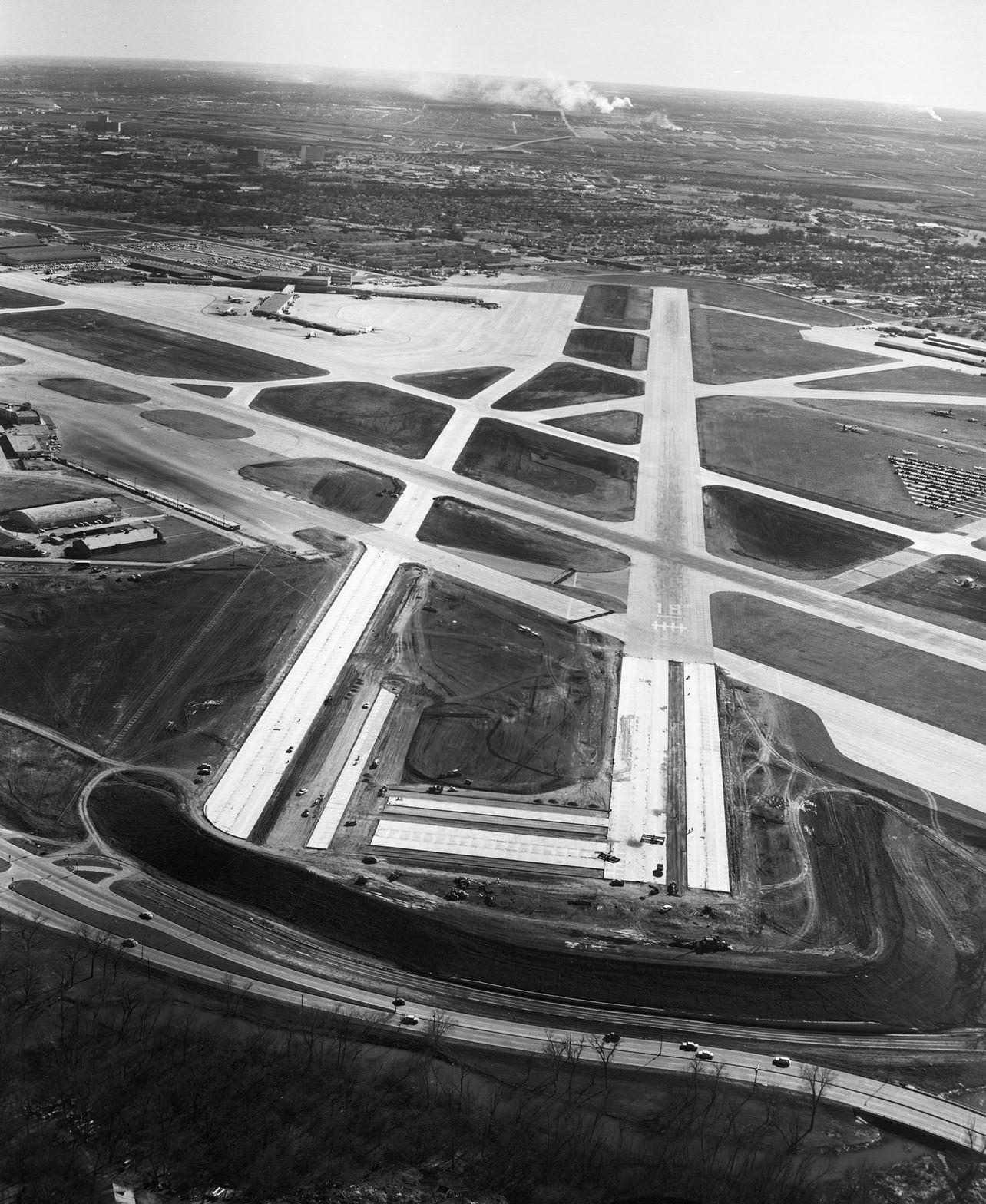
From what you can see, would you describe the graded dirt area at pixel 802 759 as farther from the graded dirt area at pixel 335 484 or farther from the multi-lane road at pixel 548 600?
the graded dirt area at pixel 335 484

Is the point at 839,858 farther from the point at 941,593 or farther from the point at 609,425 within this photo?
the point at 609,425

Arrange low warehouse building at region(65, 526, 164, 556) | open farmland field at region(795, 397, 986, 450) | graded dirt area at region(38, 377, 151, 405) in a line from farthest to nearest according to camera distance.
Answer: open farmland field at region(795, 397, 986, 450) < graded dirt area at region(38, 377, 151, 405) < low warehouse building at region(65, 526, 164, 556)

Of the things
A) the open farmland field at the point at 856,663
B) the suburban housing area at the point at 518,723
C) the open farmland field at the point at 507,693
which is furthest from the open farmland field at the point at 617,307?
the open farmland field at the point at 507,693

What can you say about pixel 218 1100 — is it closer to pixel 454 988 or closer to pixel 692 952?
pixel 454 988

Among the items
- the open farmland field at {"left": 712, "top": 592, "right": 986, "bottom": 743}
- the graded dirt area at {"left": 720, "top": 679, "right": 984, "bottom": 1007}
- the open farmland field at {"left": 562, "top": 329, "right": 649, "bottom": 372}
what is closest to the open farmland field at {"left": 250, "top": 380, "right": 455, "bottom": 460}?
the open farmland field at {"left": 562, "top": 329, "right": 649, "bottom": 372}

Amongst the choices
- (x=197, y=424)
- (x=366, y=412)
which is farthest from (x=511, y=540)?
(x=197, y=424)

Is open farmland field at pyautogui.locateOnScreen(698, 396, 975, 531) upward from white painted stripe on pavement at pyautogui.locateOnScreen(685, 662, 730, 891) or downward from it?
upward

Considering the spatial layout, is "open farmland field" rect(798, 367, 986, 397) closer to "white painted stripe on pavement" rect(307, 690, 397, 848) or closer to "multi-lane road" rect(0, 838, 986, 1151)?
"white painted stripe on pavement" rect(307, 690, 397, 848)
